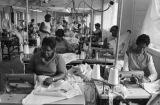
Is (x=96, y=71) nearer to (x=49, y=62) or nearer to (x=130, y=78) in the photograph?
(x=130, y=78)

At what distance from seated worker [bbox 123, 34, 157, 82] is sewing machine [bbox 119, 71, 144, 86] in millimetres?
470

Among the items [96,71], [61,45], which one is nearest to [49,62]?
[96,71]

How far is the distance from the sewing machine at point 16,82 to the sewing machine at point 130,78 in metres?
0.96

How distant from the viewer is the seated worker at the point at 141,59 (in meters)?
2.84

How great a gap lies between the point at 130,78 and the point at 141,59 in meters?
0.69

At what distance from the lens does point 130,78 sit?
92.2 inches

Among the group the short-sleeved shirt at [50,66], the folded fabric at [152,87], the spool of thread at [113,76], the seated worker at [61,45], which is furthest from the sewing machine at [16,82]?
the seated worker at [61,45]

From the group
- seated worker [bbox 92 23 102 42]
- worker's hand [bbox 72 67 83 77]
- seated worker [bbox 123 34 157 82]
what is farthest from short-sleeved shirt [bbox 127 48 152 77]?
seated worker [bbox 92 23 102 42]

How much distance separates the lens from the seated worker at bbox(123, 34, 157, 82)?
2840 mm

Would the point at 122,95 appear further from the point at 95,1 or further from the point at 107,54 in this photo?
the point at 95,1

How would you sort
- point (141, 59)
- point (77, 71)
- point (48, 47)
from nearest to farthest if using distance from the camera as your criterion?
1. point (48, 47)
2. point (77, 71)
3. point (141, 59)

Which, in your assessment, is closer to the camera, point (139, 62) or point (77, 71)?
point (77, 71)

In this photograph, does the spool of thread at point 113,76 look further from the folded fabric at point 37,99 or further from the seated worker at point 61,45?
the seated worker at point 61,45

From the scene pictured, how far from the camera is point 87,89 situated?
2184 mm
